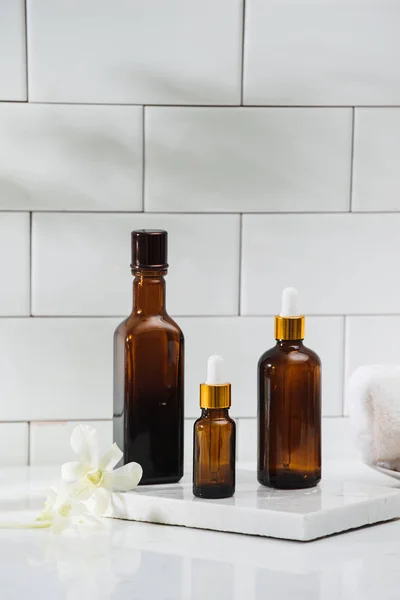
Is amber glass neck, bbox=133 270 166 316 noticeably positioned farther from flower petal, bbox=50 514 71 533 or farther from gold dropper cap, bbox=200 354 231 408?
flower petal, bbox=50 514 71 533

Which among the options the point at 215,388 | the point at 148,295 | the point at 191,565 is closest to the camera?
the point at 191,565

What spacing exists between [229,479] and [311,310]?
1.22 ft

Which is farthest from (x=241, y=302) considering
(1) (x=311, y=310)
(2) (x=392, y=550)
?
(2) (x=392, y=550)

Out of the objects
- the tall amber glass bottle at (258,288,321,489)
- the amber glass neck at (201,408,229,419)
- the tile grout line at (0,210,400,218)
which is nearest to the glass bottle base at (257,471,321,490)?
A: the tall amber glass bottle at (258,288,321,489)

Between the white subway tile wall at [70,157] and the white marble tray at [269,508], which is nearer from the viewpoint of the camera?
the white marble tray at [269,508]

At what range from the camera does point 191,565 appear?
773mm

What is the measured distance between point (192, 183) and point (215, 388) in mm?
387

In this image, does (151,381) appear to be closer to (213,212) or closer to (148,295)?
(148,295)

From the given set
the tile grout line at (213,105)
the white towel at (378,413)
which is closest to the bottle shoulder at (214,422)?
the white towel at (378,413)

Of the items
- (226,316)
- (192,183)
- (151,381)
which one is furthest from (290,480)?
(192,183)

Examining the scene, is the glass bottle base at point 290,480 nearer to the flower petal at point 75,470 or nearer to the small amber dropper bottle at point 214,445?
the small amber dropper bottle at point 214,445

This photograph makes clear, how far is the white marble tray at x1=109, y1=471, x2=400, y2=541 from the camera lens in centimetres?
84

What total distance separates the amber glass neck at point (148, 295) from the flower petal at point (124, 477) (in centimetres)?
17

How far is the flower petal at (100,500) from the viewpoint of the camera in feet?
2.95
